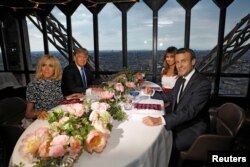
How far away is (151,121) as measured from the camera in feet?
6.06

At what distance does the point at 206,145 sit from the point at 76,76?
210 cm

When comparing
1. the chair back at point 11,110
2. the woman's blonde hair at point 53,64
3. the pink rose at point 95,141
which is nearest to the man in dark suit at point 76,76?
the woman's blonde hair at point 53,64

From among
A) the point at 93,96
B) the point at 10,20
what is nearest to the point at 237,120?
the point at 93,96

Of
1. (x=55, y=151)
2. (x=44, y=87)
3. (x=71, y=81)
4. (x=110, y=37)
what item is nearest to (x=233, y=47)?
(x=110, y=37)

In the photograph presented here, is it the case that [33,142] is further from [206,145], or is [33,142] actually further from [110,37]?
[110,37]

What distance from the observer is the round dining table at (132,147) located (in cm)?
132

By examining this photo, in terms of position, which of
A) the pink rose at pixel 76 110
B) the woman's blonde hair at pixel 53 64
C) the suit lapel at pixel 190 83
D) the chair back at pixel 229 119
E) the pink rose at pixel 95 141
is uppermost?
the woman's blonde hair at pixel 53 64

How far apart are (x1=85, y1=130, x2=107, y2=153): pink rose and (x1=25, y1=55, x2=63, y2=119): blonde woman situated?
136cm

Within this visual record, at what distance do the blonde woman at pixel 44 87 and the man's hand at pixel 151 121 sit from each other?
123 centimetres

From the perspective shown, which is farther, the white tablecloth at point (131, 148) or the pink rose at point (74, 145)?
the white tablecloth at point (131, 148)

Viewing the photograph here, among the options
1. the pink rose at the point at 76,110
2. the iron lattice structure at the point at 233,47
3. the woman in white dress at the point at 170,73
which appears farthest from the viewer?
the iron lattice structure at the point at 233,47

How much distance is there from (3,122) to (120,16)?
3.64m

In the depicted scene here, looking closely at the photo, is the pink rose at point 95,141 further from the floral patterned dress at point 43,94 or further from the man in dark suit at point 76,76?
the man in dark suit at point 76,76

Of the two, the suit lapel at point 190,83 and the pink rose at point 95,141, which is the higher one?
the suit lapel at point 190,83
